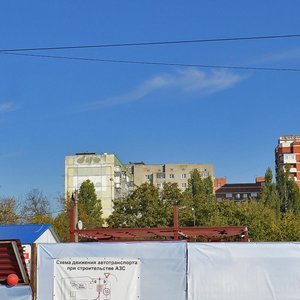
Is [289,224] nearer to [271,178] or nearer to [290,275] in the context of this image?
[271,178]

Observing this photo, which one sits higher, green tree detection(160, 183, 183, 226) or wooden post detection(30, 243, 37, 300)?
green tree detection(160, 183, 183, 226)

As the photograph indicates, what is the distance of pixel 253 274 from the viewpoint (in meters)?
8.95

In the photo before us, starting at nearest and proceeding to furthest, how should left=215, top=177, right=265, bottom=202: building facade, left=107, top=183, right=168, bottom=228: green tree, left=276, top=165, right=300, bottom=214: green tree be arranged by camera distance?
left=107, top=183, right=168, bottom=228: green tree, left=276, top=165, right=300, bottom=214: green tree, left=215, top=177, right=265, bottom=202: building facade

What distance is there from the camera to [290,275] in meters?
8.97

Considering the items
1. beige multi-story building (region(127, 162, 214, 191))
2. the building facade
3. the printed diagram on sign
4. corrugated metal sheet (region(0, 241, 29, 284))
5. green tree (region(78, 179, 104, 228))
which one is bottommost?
the printed diagram on sign

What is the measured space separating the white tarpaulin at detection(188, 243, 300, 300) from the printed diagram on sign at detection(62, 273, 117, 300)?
138 centimetres

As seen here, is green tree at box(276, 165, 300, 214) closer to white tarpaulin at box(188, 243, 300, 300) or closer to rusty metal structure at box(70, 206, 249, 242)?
rusty metal structure at box(70, 206, 249, 242)

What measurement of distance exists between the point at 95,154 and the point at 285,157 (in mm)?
42528

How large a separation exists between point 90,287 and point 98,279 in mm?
188

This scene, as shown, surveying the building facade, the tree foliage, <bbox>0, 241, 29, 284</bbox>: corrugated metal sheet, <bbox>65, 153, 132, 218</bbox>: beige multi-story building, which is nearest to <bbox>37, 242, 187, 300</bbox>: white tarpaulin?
<bbox>0, 241, 29, 284</bbox>: corrugated metal sheet

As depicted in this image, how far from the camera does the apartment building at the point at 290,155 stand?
122 meters

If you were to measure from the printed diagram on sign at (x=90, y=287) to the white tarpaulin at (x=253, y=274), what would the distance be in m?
1.38

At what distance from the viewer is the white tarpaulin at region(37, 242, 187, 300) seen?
923 centimetres

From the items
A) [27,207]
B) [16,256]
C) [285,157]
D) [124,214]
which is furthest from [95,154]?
[16,256]
